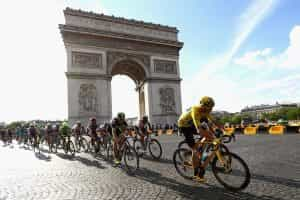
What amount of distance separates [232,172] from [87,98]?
25011 millimetres

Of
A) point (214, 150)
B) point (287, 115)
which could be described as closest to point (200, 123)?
point (214, 150)

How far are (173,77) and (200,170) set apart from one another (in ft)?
93.8

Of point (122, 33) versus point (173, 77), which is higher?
point (122, 33)

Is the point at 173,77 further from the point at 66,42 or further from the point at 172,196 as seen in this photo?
the point at 172,196

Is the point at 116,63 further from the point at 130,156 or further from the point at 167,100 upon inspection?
the point at 130,156

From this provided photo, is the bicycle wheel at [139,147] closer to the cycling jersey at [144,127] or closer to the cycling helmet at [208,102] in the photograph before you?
the cycling jersey at [144,127]

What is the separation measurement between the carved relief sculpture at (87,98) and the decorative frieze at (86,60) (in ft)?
8.43

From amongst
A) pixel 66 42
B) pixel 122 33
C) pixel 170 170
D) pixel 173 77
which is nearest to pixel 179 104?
pixel 173 77

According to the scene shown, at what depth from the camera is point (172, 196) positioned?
12.6 feet

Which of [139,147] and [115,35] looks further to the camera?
Answer: [115,35]

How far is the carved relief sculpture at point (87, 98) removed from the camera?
26.9 m

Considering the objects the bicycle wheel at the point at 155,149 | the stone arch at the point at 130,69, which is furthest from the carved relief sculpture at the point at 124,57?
the bicycle wheel at the point at 155,149

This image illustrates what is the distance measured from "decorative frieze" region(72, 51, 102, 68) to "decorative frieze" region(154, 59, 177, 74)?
788 centimetres

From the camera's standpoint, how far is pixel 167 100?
32.0 meters
